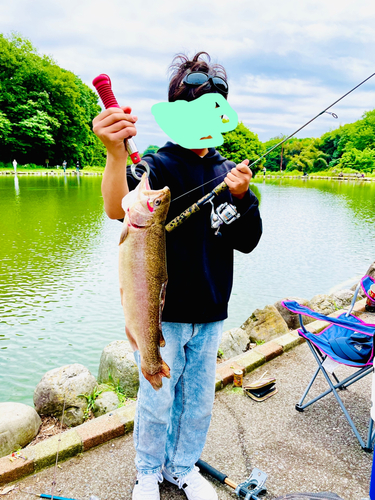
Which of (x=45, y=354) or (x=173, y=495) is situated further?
(x=45, y=354)

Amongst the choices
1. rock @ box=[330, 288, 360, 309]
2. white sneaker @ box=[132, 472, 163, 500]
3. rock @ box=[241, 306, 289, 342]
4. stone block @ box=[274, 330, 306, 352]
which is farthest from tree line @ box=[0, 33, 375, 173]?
white sneaker @ box=[132, 472, 163, 500]

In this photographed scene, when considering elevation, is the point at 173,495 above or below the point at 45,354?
above

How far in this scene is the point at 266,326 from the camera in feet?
17.6

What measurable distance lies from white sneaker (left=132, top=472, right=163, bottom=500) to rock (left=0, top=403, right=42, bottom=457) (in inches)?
48.5

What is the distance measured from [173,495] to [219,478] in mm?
338

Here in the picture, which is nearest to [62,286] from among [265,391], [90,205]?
[265,391]

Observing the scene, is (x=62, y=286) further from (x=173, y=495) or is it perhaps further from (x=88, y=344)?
(x=173, y=495)

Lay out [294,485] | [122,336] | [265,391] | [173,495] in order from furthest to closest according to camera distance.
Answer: [122,336] < [265,391] < [294,485] < [173,495]

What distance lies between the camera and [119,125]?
133cm

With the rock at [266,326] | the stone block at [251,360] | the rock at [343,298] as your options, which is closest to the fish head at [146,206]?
the stone block at [251,360]

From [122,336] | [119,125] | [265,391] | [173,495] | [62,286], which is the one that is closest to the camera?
[119,125]

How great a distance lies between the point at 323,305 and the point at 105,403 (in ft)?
14.6

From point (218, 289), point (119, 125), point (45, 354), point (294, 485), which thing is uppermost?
point (119, 125)

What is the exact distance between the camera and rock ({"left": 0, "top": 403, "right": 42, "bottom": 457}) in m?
2.81
